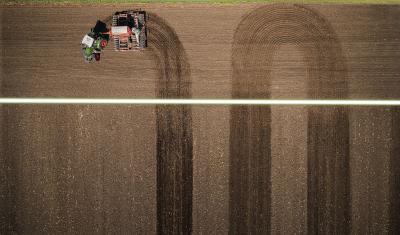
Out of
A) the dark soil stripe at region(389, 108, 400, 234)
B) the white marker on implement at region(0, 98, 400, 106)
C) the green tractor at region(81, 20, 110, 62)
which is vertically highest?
the green tractor at region(81, 20, 110, 62)

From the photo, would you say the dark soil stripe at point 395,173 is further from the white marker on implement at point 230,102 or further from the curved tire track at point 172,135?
the curved tire track at point 172,135

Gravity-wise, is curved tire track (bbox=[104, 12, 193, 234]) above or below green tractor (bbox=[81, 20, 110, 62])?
below

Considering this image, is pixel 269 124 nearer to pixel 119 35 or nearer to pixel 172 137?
pixel 172 137

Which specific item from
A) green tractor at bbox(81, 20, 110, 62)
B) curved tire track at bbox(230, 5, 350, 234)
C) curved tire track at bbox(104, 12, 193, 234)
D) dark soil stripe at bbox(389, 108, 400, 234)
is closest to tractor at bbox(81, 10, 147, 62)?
green tractor at bbox(81, 20, 110, 62)

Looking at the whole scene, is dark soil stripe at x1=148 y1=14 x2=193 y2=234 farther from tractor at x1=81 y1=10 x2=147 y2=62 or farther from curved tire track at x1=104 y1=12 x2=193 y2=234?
tractor at x1=81 y1=10 x2=147 y2=62

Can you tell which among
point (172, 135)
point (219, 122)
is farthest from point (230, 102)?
point (172, 135)
